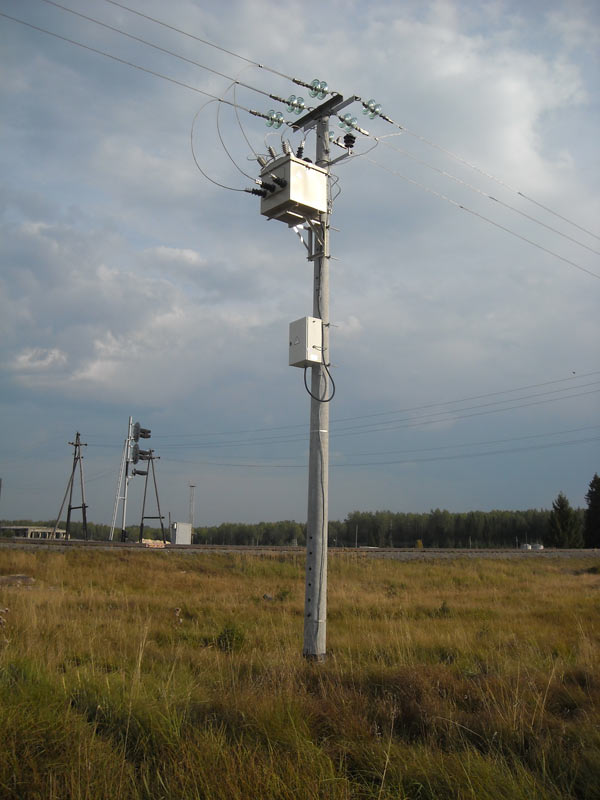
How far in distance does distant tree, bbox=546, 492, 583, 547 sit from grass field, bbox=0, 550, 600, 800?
65.3 m

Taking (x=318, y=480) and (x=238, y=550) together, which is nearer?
(x=318, y=480)

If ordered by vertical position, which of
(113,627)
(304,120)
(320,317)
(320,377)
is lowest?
(113,627)

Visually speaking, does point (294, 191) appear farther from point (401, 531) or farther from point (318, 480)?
point (401, 531)

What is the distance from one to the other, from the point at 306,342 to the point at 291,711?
3887 mm

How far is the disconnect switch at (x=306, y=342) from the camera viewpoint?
7273 millimetres

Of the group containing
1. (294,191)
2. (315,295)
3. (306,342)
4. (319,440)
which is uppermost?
(294,191)

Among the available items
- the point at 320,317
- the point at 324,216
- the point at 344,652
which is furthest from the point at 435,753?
the point at 324,216

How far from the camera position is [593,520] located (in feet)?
251

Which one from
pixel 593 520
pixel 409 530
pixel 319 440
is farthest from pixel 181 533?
pixel 409 530

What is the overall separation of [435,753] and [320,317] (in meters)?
4.76

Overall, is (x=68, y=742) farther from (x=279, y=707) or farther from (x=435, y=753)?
(x=435, y=753)

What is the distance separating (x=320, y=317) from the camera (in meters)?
7.57

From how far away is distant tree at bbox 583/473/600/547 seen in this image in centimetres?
7531

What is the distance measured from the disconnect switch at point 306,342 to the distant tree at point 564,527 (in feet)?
234
